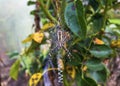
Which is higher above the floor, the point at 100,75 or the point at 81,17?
the point at 81,17

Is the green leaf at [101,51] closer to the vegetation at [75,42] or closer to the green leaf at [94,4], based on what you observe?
the vegetation at [75,42]

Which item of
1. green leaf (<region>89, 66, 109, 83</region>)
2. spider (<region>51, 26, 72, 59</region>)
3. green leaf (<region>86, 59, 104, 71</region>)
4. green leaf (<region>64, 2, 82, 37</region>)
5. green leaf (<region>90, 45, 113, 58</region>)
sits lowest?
green leaf (<region>89, 66, 109, 83</region>)

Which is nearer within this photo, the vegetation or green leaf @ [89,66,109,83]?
the vegetation

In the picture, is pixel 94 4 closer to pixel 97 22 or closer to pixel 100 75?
pixel 97 22

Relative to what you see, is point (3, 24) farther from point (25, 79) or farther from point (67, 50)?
point (67, 50)

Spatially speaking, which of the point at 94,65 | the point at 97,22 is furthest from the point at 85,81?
the point at 97,22

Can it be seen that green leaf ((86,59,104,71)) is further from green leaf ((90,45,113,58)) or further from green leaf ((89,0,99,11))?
green leaf ((89,0,99,11))

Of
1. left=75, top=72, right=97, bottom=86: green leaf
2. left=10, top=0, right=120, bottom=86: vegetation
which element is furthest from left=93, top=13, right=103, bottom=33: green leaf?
left=75, top=72, right=97, bottom=86: green leaf
